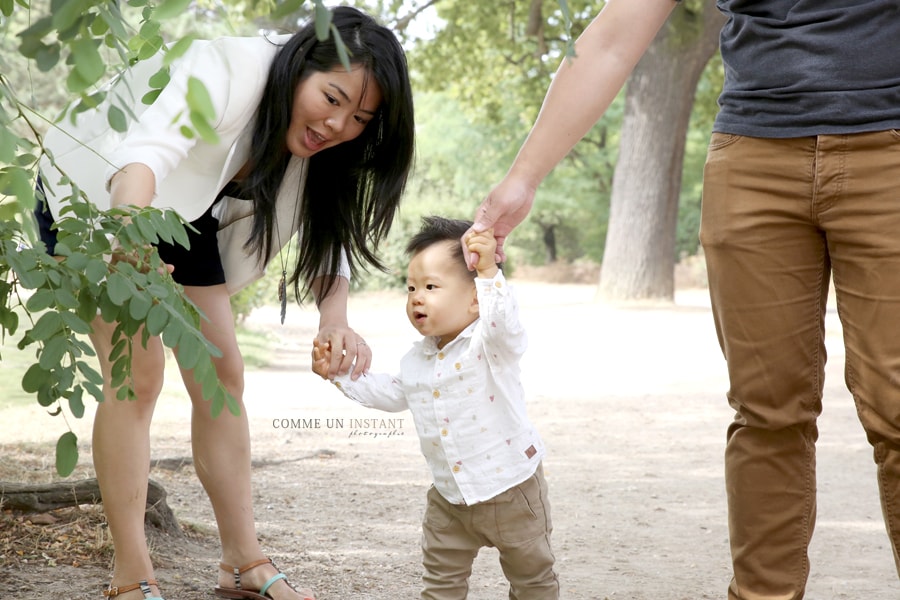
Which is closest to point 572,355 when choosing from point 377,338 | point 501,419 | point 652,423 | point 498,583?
point 377,338

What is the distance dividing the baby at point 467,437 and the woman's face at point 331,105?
0.36 m

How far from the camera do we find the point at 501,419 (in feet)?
9.16

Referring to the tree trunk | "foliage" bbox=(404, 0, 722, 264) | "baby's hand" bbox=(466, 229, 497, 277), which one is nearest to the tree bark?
"baby's hand" bbox=(466, 229, 497, 277)

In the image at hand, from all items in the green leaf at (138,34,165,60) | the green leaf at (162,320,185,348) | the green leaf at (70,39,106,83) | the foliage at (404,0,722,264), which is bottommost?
the green leaf at (162,320,185,348)

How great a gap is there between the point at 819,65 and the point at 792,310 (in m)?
0.53

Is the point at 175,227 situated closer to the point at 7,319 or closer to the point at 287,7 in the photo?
the point at 7,319

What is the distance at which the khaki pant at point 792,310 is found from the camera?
2260 millimetres

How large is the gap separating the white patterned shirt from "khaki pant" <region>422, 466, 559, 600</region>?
0.04 metres

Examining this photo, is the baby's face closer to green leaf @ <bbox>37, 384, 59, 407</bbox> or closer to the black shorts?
the black shorts

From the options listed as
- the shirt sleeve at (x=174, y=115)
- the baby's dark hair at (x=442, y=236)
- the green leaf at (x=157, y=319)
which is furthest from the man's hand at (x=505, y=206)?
the green leaf at (x=157, y=319)

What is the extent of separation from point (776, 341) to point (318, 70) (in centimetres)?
131

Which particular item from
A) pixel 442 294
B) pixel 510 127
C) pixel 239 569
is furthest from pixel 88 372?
pixel 510 127

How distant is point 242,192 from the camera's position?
115 inches

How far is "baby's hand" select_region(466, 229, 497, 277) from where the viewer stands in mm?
2590
